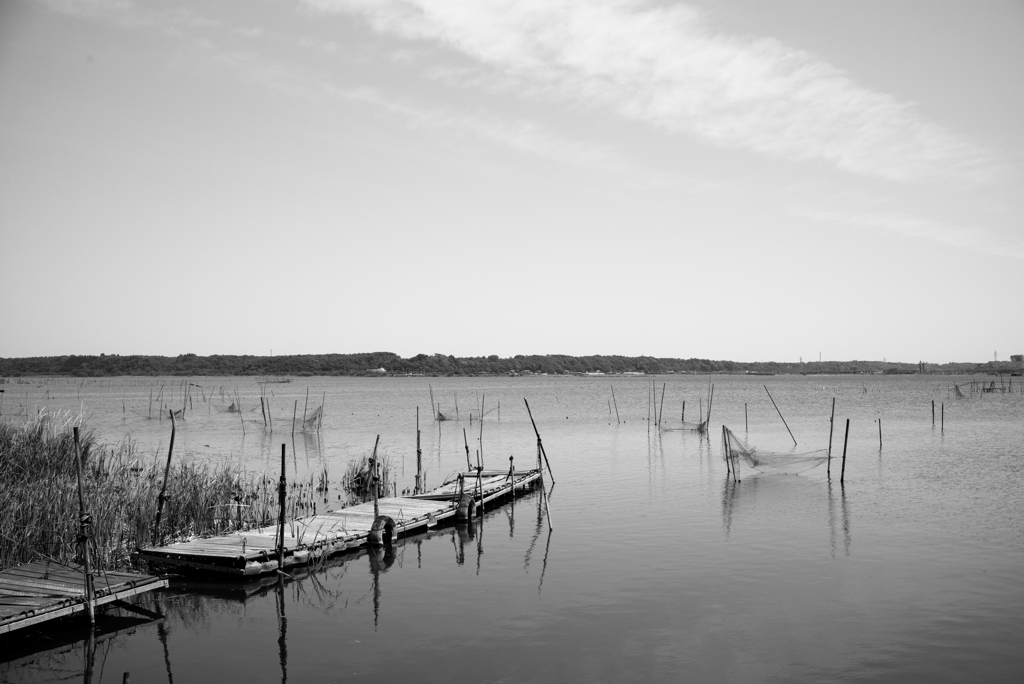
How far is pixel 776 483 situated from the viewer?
23141 mm

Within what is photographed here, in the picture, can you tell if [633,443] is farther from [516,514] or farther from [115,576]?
[115,576]

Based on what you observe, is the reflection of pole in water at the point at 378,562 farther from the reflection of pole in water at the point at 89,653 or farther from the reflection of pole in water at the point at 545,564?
the reflection of pole in water at the point at 89,653

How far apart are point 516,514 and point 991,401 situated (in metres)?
55.0

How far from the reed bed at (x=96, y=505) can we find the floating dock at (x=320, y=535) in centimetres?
81

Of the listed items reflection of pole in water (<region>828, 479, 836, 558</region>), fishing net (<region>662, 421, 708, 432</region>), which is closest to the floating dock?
reflection of pole in water (<region>828, 479, 836, 558</region>)

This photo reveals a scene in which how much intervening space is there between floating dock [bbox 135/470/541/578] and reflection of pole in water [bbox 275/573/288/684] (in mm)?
504

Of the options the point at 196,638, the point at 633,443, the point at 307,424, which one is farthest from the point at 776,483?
the point at 307,424

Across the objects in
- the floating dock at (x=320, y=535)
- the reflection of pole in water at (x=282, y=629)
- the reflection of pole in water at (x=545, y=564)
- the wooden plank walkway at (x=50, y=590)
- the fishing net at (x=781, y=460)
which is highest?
the fishing net at (x=781, y=460)

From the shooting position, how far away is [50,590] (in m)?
10.3

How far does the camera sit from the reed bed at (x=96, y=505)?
12.1 m

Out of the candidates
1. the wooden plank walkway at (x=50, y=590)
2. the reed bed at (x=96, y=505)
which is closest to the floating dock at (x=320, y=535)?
the reed bed at (x=96, y=505)

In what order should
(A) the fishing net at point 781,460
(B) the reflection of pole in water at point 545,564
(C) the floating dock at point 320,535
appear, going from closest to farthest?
(C) the floating dock at point 320,535, (B) the reflection of pole in water at point 545,564, (A) the fishing net at point 781,460

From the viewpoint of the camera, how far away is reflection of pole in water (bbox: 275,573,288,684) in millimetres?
9742

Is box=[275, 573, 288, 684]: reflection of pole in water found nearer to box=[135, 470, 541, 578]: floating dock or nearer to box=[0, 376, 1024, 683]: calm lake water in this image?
box=[0, 376, 1024, 683]: calm lake water
